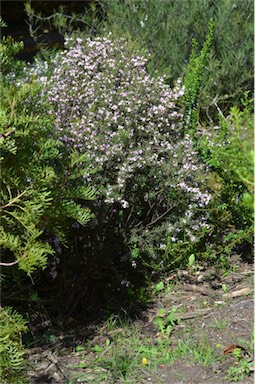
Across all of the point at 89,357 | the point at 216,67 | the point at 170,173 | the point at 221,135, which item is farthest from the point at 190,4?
the point at 89,357

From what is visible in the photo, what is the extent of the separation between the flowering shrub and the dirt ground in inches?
12.5

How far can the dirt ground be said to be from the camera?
128 inches

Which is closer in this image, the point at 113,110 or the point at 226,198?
the point at 113,110

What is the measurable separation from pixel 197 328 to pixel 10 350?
1.20m

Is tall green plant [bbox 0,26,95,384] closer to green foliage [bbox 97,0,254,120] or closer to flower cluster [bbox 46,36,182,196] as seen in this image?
flower cluster [bbox 46,36,182,196]

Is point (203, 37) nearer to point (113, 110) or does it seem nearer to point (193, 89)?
point (193, 89)

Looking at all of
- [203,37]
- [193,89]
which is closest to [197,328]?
[193,89]

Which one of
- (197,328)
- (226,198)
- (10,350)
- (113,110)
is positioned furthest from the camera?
(226,198)

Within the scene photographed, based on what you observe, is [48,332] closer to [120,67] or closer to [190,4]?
[120,67]

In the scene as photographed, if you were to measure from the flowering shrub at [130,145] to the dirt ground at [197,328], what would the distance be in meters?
0.32

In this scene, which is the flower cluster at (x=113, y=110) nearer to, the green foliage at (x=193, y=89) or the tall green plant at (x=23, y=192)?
the green foliage at (x=193, y=89)

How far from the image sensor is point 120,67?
A: 4160 mm

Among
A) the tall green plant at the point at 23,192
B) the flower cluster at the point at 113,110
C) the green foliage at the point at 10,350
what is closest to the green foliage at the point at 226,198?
the flower cluster at the point at 113,110

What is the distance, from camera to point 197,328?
3.67 meters
